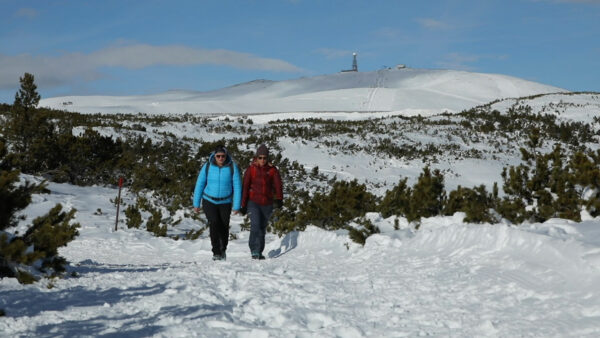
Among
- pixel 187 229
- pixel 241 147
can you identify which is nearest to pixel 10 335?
pixel 187 229

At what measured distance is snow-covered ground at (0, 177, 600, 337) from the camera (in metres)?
3.73

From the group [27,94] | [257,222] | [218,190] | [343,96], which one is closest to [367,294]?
[257,222]

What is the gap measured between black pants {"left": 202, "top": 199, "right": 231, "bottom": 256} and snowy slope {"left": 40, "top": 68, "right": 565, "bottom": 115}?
50.0 metres

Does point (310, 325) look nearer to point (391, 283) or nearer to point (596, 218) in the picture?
point (391, 283)

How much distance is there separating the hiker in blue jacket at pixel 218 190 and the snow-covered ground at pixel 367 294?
136 cm

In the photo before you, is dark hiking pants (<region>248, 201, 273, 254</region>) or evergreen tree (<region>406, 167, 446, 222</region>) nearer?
dark hiking pants (<region>248, 201, 273, 254</region>)

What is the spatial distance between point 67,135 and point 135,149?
575 cm

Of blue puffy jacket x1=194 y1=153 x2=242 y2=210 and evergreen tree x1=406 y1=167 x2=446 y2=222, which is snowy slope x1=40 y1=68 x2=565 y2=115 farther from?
blue puffy jacket x1=194 y1=153 x2=242 y2=210

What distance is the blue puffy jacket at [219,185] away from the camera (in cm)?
794

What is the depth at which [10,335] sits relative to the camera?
336 cm

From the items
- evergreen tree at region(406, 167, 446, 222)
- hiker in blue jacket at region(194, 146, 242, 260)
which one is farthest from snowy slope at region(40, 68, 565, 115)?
hiker in blue jacket at region(194, 146, 242, 260)

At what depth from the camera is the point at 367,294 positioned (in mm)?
5051

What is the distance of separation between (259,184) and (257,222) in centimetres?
64

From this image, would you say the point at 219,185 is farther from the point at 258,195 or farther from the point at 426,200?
the point at 426,200
